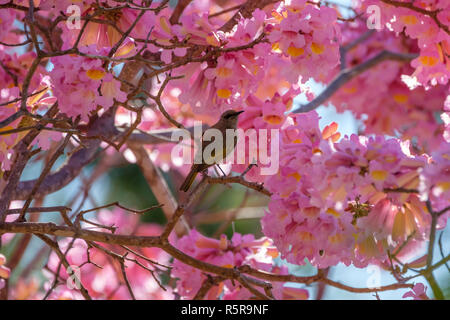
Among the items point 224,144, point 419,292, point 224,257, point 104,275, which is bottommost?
point 419,292

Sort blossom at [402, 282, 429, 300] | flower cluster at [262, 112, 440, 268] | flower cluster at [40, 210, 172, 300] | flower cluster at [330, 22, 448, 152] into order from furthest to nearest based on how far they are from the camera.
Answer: flower cluster at [330, 22, 448, 152]
flower cluster at [40, 210, 172, 300]
blossom at [402, 282, 429, 300]
flower cluster at [262, 112, 440, 268]

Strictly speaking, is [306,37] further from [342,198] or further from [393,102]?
[393,102]

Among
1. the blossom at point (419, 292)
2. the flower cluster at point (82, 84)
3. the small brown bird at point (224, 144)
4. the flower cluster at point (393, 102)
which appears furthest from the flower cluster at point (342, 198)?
the flower cluster at point (393, 102)

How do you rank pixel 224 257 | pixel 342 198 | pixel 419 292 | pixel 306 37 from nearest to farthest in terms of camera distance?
pixel 342 198, pixel 419 292, pixel 306 37, pixel 224 257

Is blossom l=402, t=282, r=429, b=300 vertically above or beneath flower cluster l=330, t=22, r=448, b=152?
beneath

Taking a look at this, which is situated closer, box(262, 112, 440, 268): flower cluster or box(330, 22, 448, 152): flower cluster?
box(262, 112, 440, 268): flower cluster

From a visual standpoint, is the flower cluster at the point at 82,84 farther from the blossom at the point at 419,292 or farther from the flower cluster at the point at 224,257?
the blossom at the point at 419,292

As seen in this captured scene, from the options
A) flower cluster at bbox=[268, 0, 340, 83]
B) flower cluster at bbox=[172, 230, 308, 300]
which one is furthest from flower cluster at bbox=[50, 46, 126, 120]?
flower cluster at bbox=[172, 230, 308, 300]

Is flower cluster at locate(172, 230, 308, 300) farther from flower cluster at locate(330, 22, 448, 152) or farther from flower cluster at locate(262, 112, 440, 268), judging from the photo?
flower cluster at locate(330, 22, 448, 152)

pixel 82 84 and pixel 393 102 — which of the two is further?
pixel 393 102

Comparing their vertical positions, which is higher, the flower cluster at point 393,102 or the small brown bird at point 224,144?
the flower cluster at point 393,102

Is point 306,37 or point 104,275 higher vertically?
point 306,37

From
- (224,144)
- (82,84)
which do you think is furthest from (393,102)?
(82,84)
